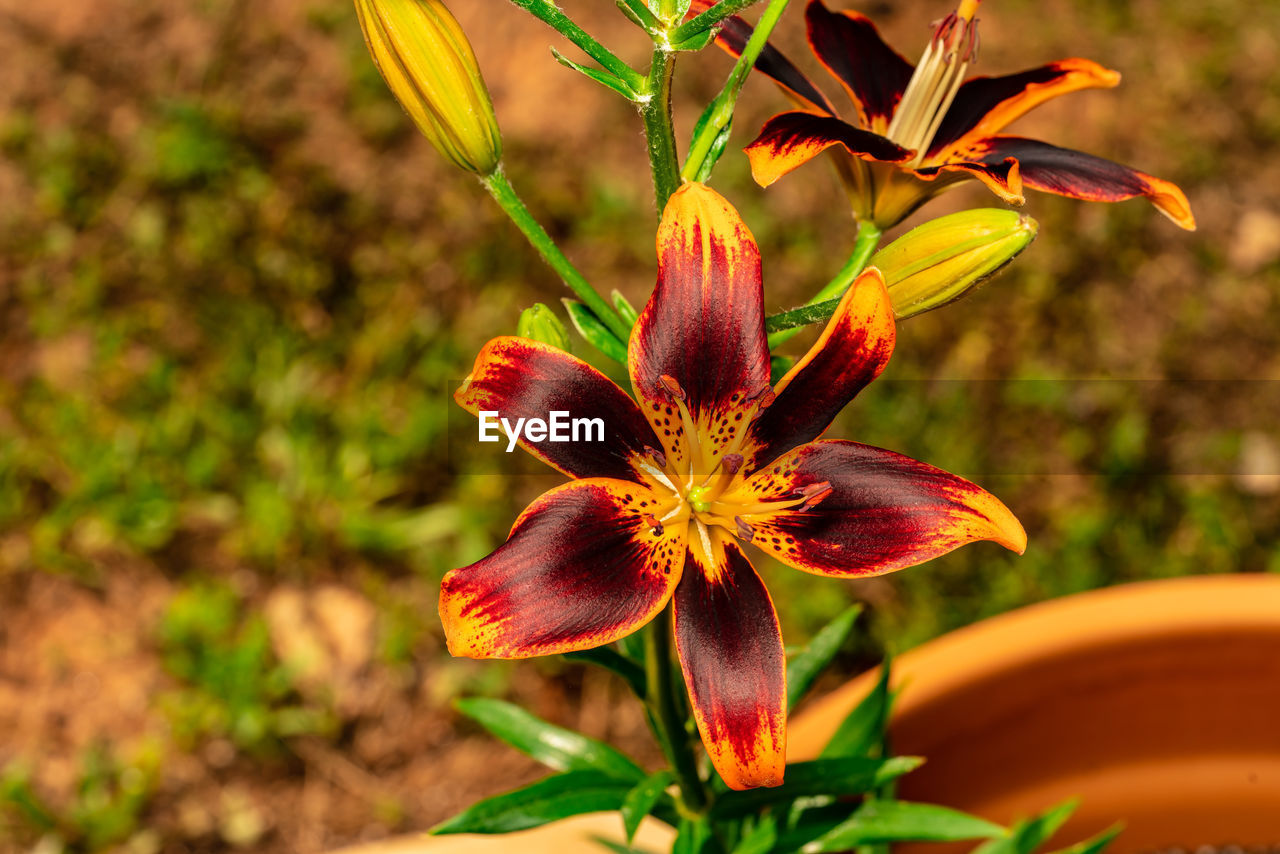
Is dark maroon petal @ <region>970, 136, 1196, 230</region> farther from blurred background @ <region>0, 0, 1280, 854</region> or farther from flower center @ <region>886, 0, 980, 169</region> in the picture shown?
blurred background @ <region>0, 0, 1280, 854</region>

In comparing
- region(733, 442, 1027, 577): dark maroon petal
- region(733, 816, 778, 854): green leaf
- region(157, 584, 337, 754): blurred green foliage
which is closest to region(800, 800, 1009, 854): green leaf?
region(733, 816, 778, 854): green leaf

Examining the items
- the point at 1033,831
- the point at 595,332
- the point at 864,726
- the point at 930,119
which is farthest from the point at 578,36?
the point at 1033,831

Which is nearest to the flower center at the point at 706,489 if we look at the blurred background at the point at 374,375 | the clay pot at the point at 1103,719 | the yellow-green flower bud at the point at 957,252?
the yellow-green flower bud at the point at 957,252

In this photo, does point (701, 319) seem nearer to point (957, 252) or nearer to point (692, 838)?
point (957, 252)

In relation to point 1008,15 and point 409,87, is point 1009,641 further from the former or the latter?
point 1008,15

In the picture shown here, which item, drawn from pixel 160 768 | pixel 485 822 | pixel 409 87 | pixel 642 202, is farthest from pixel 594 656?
pixel 642 202

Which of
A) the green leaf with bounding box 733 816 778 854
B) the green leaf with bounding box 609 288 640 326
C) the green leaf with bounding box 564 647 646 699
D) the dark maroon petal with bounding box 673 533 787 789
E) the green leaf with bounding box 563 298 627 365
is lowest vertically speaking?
the green leaf with bounding box 733 816 778 854

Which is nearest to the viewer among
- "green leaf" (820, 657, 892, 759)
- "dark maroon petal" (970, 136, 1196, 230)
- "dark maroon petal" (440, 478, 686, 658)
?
"dark maroon petal" (440, 478, 686, 658)
